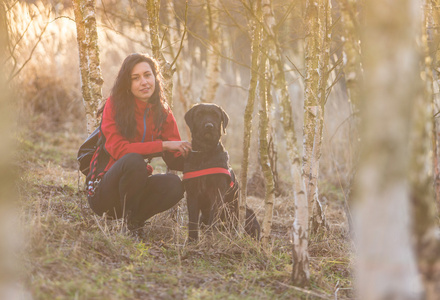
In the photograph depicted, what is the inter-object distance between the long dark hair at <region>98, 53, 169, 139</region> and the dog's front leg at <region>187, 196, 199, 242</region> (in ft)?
2.06

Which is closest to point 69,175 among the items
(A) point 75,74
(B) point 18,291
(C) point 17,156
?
(C) point 17,156

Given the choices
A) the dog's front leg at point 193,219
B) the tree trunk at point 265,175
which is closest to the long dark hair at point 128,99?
the dog's front leg at point 193,219

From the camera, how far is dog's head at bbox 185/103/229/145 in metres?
3.80

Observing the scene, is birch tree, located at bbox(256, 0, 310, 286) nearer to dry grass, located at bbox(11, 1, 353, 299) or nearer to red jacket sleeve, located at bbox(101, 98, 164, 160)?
dry grass, located at bbox(11, 1, 353, 299)

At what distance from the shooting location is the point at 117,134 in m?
3.58

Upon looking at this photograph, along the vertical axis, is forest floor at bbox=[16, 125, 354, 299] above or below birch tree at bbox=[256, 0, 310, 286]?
below

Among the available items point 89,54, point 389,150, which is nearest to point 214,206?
point 89,54

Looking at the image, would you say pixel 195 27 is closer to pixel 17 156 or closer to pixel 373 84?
pixel 17 156

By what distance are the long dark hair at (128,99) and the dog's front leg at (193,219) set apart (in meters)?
0.63

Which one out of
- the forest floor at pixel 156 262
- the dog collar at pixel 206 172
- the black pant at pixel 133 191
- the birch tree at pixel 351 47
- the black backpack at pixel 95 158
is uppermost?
the birch tree at pixel 351 47

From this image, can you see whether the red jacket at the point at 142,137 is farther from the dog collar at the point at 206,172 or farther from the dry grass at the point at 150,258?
the dry grass at the point at 150,258

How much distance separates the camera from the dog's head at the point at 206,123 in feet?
12.5

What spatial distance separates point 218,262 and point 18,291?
147 cm

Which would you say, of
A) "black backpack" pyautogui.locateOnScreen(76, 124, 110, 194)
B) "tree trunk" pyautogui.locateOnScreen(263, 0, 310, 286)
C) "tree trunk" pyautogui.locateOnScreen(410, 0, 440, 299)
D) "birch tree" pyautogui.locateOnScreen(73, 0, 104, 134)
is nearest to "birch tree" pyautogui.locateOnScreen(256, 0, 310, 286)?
"tree trunk" pyautogui.locateOnScreen(263, 0, 310, 286)
